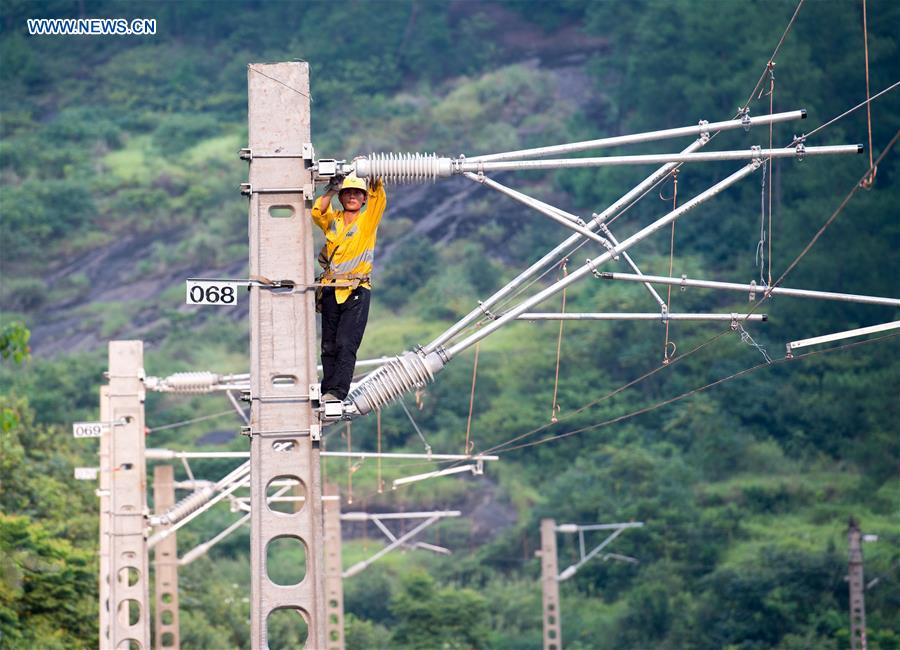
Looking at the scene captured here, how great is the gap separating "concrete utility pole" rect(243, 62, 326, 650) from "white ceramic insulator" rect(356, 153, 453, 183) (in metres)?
0.44

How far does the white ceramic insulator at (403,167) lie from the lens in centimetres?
1452

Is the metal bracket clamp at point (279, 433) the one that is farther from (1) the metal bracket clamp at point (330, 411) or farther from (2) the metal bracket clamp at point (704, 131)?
(2) the metal bracket clamp at point (704, 131)

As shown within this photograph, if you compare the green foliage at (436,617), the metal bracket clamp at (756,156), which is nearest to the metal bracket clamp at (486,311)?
the metal bracket clamp at (756,156)

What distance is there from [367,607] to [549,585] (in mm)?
24795

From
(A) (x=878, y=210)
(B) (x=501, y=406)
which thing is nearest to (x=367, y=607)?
(B) (x=501, y=406)

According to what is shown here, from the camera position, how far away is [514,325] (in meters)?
99.9

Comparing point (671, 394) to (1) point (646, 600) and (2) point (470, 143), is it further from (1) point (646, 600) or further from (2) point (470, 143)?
(2) point (470, 143)

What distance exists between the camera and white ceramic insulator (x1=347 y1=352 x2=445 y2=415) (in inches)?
603

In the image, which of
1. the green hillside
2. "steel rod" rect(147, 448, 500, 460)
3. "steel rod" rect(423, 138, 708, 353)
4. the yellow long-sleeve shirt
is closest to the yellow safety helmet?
the yellow long-sleeve shirt

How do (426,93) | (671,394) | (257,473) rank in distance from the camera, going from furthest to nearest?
(426,93) < (671,394) < (257,473)

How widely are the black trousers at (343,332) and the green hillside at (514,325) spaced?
19.7 metres

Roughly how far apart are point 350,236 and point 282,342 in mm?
978

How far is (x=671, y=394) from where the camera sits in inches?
3492

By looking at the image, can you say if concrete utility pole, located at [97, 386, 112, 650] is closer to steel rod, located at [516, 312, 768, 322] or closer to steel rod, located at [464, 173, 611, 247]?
steel rod, located at [516, 312, 768, 322]
